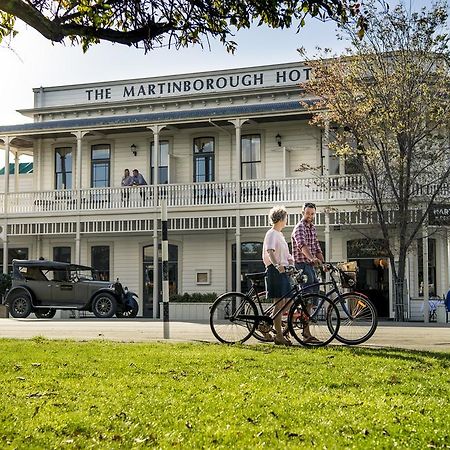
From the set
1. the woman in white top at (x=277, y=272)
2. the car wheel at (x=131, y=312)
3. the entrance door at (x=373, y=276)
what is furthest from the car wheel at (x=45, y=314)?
the woman in white top at (x=277, y=272)

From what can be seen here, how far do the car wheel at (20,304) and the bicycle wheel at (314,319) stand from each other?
14089 mm

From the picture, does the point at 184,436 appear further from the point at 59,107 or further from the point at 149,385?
the point at 59,107

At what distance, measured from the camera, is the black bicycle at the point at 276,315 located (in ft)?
31.6

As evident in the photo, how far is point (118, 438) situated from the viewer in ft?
15.7

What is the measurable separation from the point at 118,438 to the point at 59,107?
27.0m

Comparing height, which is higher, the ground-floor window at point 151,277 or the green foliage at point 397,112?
the green foliage at point 397,112

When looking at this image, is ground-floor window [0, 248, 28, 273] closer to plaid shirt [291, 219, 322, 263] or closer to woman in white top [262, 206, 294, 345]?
plaid shirt [291, 219, 322, 263]

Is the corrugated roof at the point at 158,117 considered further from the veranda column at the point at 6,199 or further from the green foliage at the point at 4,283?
the green foliage at the point at 4,283

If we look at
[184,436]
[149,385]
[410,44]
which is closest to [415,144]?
[410,44]

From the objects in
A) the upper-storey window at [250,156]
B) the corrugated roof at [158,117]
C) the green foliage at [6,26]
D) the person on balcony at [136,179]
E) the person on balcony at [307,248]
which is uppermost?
the corrugated roof at [158,117]

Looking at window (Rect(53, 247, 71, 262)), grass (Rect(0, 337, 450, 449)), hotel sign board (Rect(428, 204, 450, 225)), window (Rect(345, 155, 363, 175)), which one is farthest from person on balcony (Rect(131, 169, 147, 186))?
grass (Rect(0, 337, 450, 449))

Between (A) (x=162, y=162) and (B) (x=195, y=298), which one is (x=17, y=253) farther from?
(B) (x=195, y=298)

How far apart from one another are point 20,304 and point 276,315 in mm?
14148

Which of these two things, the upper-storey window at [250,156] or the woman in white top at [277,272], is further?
the upper-storey window at [250,156]
